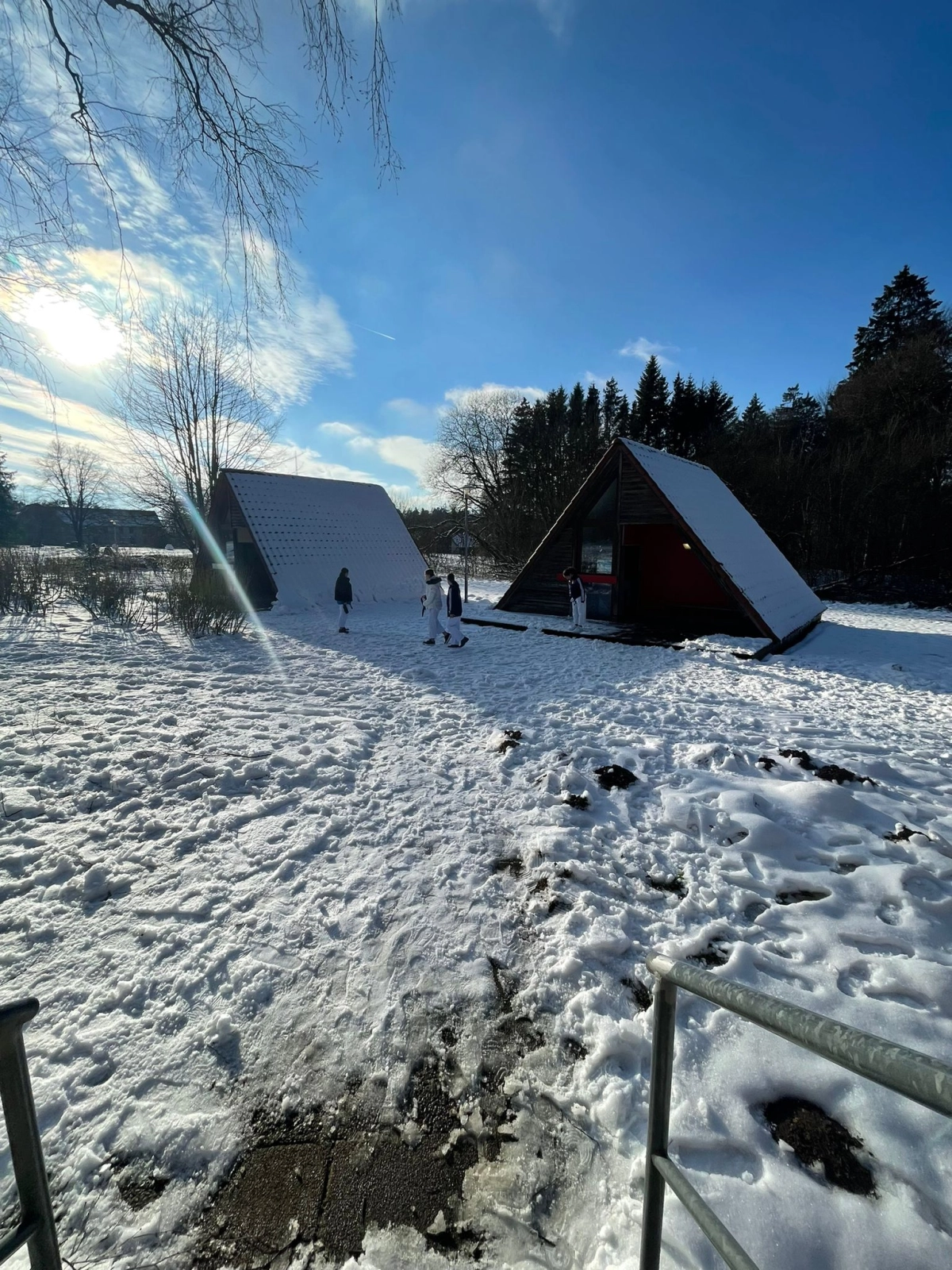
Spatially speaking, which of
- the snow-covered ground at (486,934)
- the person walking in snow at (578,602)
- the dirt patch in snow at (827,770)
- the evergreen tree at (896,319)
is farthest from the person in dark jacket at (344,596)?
the evergreen tree at (896,319)

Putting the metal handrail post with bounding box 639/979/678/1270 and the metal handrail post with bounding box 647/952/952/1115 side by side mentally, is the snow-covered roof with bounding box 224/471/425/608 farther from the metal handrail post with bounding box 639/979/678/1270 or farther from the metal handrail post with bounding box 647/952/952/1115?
the metal handrail post with bounding box 647/952/952/1115

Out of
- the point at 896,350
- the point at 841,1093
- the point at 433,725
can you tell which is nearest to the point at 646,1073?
the point at 841,1093

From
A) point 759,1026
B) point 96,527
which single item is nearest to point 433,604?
point 759,1026

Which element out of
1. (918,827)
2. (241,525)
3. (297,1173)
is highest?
(241,525)

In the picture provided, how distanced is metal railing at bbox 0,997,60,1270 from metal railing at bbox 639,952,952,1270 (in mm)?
1551

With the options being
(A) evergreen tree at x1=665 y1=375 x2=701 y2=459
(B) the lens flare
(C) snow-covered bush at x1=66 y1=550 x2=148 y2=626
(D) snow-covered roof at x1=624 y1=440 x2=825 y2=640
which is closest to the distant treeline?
(A) evergreen tree at x1=665 y1=375 x2=701 y2=459

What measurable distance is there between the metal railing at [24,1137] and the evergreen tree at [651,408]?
126 ft

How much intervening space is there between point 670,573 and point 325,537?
1175 centimetres

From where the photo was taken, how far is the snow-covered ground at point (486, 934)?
77.4 inches

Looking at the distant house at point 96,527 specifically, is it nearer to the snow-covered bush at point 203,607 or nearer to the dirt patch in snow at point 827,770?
the snow-covered bush at point 203,607

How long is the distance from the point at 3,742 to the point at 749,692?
9589mm

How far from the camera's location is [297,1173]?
81.5 inches

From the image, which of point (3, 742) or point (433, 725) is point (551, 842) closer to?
point (433, 725)

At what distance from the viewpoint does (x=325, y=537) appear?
18.4 m
